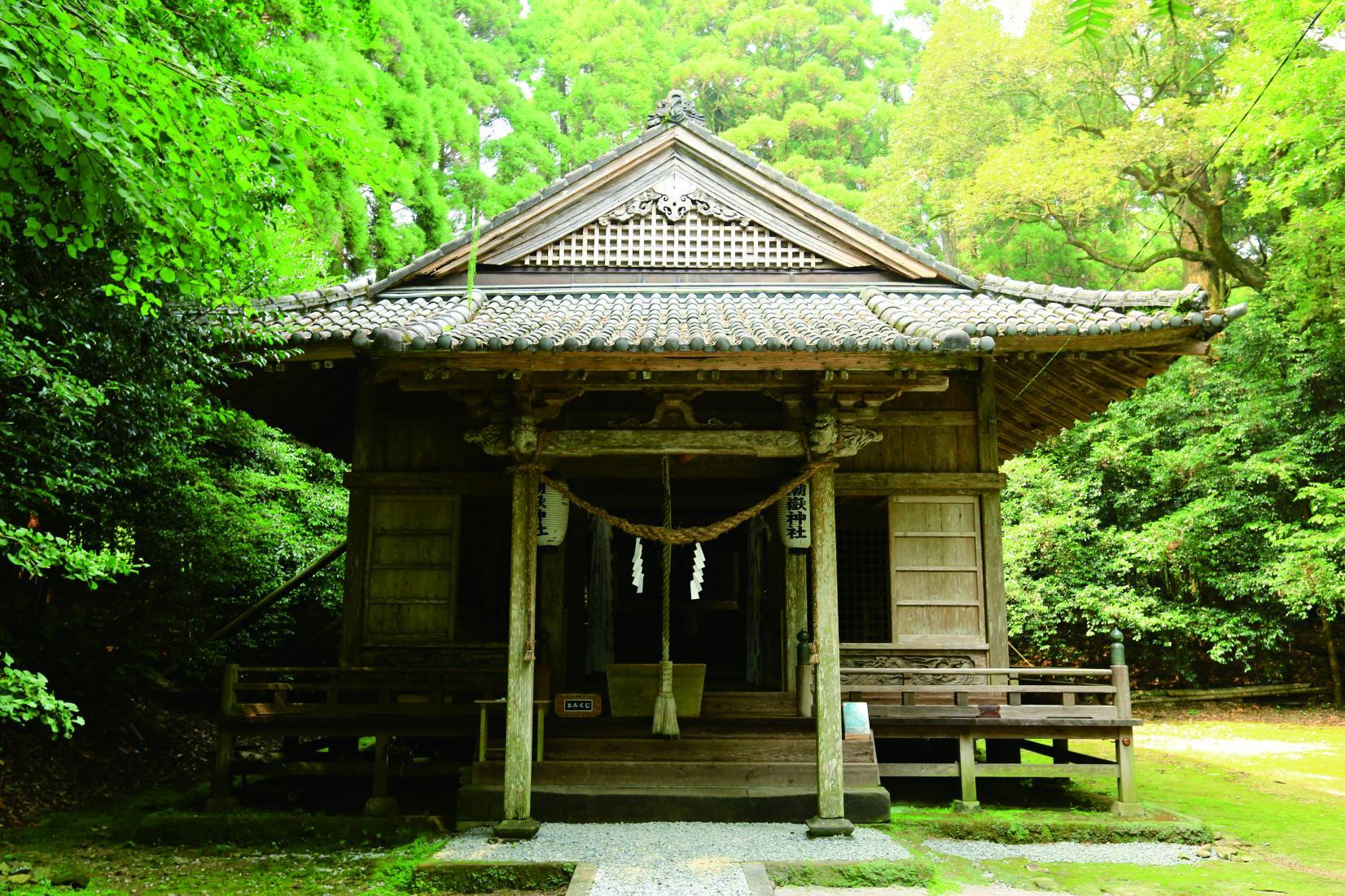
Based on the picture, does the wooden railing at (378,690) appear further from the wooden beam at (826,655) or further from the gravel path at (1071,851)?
the gravel path at (1071,851)

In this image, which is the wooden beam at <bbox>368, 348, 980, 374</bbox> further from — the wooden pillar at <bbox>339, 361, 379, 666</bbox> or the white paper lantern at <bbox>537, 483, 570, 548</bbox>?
the wooden pillar at <bbox>339, 361, 379, 666</bbox>

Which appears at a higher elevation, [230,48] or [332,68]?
[332,68]

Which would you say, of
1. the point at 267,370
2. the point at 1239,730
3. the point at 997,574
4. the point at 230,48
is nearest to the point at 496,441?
the point at 267,370

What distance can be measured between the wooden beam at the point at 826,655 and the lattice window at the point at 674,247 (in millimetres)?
3930

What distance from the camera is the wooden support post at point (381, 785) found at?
828cm

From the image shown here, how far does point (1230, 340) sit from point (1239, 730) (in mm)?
8256

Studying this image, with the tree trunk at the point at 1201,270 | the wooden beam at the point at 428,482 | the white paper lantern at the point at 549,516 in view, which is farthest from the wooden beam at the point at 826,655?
the tree trunk at the point at 1201,270

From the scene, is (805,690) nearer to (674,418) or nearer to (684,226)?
(674,418)

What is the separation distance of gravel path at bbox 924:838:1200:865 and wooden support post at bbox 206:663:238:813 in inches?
249

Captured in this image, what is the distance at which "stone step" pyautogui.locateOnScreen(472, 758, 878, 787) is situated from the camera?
312 inches

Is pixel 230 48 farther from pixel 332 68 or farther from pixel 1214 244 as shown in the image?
pixel 1214 244

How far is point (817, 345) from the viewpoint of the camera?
7082 mm

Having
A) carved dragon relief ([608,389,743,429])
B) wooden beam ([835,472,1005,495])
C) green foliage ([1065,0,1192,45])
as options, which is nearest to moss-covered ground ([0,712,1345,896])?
wooden beam ([835,472,1005,495])

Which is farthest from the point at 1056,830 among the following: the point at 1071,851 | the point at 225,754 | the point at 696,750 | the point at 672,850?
the point at 225,754
